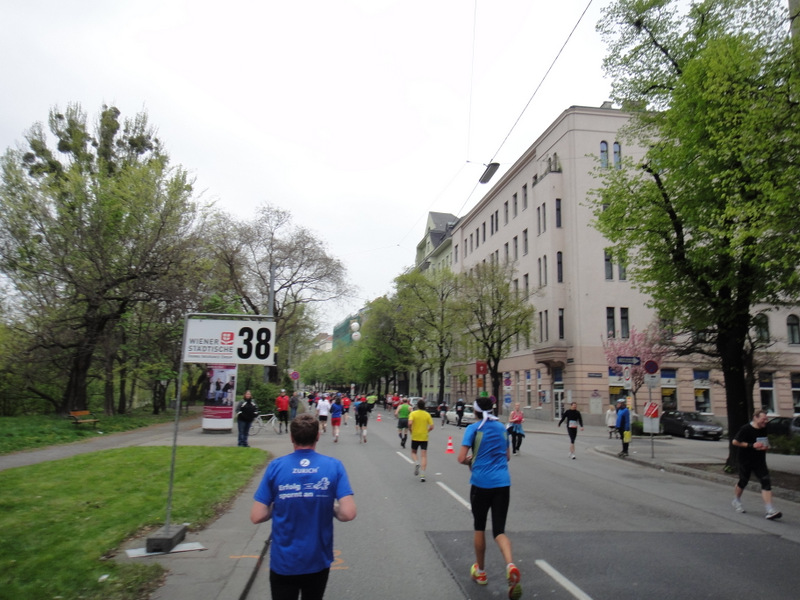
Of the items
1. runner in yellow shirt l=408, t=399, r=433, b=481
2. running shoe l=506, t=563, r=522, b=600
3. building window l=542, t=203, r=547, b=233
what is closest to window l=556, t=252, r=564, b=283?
building window l=542, t=203, r=547, b=233

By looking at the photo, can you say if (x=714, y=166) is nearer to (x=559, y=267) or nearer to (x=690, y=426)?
(x=690, y=426)

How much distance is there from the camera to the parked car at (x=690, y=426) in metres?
30.3

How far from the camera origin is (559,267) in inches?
1620

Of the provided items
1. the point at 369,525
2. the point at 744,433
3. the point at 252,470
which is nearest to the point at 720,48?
the point at 744,433

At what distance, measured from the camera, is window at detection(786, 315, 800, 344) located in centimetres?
4172

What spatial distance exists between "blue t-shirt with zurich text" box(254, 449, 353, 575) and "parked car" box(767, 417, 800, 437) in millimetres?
29249

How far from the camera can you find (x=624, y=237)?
16.9 m

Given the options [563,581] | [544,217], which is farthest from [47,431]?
[544,217]

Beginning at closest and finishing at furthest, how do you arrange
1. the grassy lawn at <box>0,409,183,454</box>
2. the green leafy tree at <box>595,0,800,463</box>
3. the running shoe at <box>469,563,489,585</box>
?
the running shoe at <box>469,563,489,585</box>
the green leafy tree at <box>595,0,800,463</box>
the grassy lawn at <box>0,409,183,454</box>

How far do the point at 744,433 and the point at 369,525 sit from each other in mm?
6122

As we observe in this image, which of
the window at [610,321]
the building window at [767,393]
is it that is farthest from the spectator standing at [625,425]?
the building window at [767,393]

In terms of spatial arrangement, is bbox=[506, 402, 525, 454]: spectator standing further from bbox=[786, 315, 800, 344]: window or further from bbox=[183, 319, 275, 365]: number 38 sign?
bbox=[786, 315, 800, 344]: window

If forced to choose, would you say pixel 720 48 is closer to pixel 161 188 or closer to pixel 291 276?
pixel 161 188

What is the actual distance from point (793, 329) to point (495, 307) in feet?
66.2
